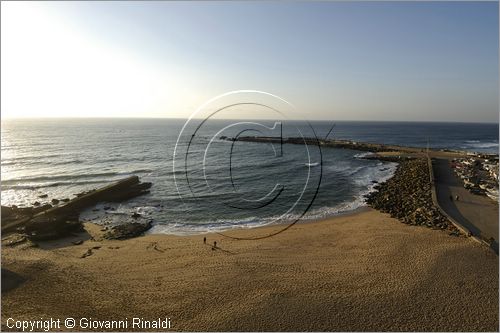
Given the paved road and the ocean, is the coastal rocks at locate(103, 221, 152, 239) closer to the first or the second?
the ocean

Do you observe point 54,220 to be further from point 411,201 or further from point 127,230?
point 411,201

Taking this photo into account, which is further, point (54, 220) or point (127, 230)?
point (54, 220)

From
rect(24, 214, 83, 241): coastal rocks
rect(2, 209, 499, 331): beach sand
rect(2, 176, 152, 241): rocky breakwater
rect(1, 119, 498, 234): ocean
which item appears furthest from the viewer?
rect(1, 119, 498, 234): ocean

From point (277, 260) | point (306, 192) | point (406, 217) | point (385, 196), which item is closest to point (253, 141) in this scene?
point (306, 192)

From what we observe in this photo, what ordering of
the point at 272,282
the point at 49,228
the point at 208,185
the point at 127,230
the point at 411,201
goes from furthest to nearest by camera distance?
1. the point at 208,185
2. the point at 411,201
3. the point at 127,230
4. the point at 49,228
5. the point at 272,282

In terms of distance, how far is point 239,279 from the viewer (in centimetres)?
1917

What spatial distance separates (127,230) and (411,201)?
3018 centimetres

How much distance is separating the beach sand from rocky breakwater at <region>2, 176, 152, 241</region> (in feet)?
7.23

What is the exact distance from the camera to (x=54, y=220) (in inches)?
1134

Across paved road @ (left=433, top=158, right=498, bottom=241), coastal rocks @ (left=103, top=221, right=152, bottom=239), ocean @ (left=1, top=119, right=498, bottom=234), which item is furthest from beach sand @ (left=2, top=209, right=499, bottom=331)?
ocean @ (left=1, top=119, right=498, bottom=234)

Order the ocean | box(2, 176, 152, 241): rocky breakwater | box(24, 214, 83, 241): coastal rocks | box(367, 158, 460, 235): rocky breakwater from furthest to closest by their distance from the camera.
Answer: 1. the ocean
2. box(367, 158, 460, 235): rocky breakwater
3. box(2, 176, 152, 241): rocky breakwater
4. box(24, 214, 83, 241): coastal rocks

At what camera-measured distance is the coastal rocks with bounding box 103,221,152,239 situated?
27294 mm

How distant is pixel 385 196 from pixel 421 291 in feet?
71.4

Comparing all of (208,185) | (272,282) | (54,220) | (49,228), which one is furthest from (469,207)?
(54,220)
